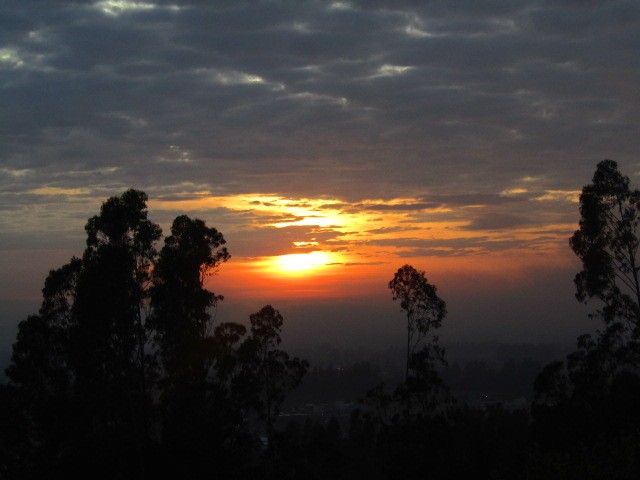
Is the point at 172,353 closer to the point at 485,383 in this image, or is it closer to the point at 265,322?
the point at 265,322

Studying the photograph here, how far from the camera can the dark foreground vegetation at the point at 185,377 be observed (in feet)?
101

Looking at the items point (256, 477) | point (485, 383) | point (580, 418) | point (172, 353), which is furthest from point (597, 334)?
point (485, 383)

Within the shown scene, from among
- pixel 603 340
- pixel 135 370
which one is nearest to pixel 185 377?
pixel 135 370

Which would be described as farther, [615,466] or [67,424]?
[67,424]

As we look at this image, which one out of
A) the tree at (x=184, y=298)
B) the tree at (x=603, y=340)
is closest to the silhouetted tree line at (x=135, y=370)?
the tree at (x=184, y=298)

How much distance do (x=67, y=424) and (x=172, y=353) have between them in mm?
5833

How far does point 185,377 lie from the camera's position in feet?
108

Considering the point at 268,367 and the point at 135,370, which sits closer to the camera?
the point at 135,370

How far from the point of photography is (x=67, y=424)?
108 ft

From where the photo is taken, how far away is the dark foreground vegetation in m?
30.6

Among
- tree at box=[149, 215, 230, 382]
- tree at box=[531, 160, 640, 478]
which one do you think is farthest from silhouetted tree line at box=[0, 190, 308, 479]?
tree at box=[531, 160, 640, 478]

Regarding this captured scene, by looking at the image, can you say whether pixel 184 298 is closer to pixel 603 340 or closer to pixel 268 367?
pixel 268 367

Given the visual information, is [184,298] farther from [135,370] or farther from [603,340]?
[603,340]

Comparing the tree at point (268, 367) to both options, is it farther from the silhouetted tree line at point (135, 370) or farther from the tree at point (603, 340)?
the tree at point (603, 340)
